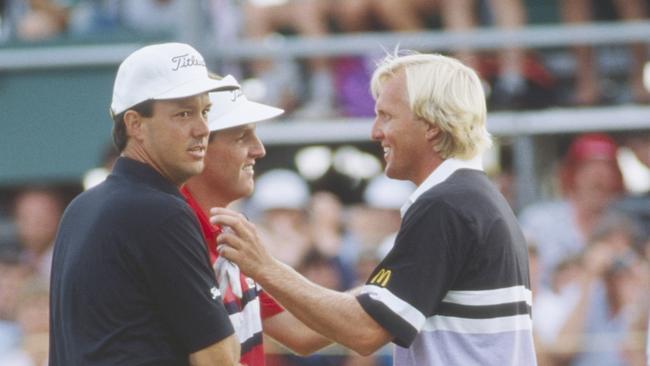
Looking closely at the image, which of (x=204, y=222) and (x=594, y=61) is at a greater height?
(x=204, y=222)

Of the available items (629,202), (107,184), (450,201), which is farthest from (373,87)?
(629,202)

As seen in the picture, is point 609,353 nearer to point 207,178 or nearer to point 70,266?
point 207,178

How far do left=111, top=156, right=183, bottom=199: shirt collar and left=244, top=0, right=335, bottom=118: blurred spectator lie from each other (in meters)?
5.34

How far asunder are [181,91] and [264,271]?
659mm

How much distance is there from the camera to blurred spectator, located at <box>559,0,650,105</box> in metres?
9.77

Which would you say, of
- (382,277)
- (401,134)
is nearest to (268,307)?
(382,277)

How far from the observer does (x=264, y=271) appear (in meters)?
4.95

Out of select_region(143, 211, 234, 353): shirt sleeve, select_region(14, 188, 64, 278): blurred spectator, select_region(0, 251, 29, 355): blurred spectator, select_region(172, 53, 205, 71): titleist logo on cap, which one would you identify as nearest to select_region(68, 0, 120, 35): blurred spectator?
select_region(14, 188, 64, 278): blurred spectator

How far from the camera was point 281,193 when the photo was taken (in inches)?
381

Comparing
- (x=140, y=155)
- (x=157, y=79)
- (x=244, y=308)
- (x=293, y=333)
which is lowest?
(x=293, y=333)

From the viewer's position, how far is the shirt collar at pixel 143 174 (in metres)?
4.66

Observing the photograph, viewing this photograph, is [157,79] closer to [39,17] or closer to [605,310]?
[605,310]

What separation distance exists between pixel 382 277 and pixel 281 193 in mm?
4705

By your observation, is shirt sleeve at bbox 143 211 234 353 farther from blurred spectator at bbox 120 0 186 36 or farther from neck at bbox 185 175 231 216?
blurred spectator at bbox 120 0 186 36
